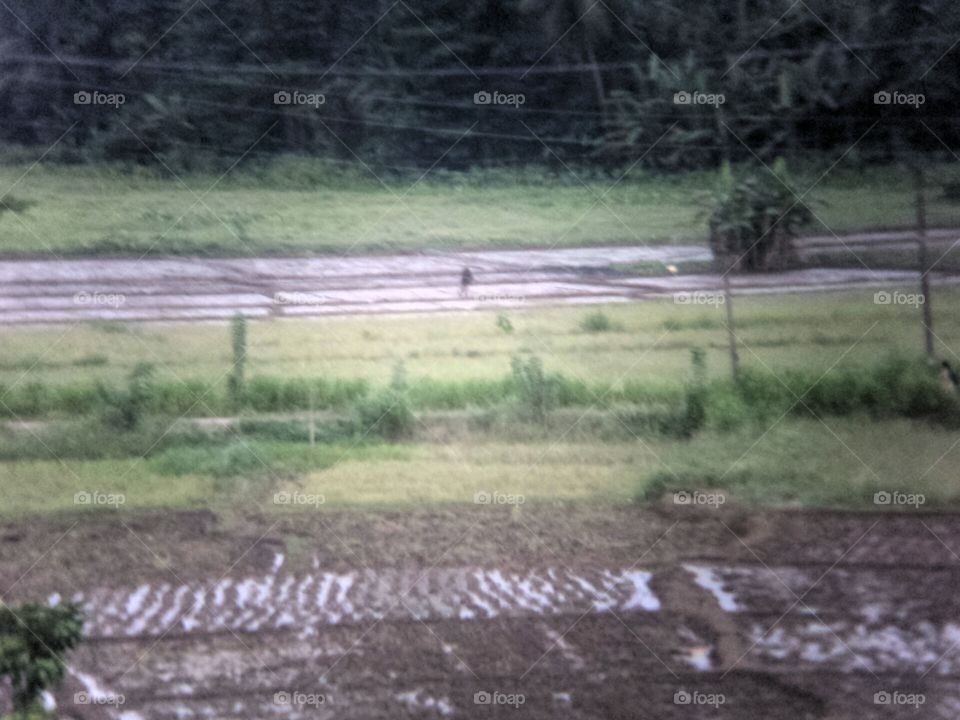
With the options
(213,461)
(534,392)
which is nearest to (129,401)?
(213,461)

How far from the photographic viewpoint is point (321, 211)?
4.93 m

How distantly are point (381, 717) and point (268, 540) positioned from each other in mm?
825

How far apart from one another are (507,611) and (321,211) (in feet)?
5.85

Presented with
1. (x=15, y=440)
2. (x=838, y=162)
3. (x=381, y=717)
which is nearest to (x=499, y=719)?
(x=381, y=717)

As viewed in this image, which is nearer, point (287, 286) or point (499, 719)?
point (499, 719)

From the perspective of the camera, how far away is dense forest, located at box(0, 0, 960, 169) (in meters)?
4.89

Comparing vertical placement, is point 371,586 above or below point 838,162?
below

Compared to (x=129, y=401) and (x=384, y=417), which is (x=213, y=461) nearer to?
(x=129, y=401)

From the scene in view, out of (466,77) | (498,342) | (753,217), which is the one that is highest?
(466,77)

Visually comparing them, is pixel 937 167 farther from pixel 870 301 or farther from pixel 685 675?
pixel 685 675

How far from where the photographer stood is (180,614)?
4.71 m

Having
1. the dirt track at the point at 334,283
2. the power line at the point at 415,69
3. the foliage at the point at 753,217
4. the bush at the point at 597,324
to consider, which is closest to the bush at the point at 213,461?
the dirt track at the point at 334,283

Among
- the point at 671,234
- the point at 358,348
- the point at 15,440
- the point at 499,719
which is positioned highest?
the point at 671,234

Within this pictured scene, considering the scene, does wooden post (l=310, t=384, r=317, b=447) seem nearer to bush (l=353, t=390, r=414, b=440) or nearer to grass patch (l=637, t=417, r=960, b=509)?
bush (l=353, t=390, r=414, b=440)
